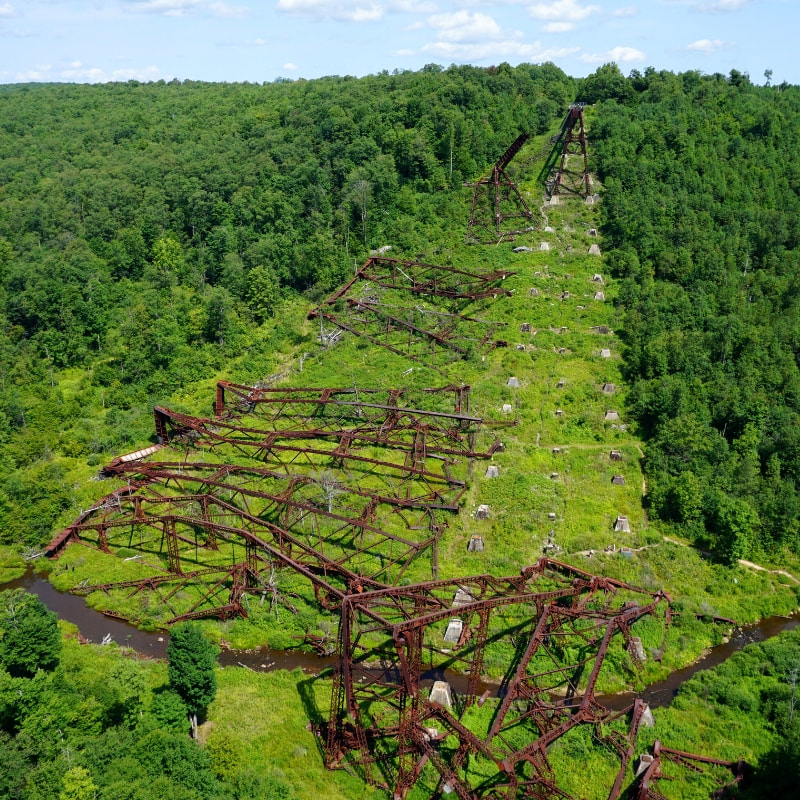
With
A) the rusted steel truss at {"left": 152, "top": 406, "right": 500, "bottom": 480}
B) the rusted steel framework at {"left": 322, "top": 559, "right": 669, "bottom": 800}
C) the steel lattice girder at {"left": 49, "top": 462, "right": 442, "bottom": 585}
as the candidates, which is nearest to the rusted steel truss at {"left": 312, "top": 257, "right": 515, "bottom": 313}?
the rusted steel truss at {"left": 152, "top": 406, "right": 500, "bottom": 480}

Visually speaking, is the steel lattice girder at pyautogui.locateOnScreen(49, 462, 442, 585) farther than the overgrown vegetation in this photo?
Yes

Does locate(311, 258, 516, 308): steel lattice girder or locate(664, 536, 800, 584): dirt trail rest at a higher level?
locate(311, 258, 516, 308): steel lattice girder

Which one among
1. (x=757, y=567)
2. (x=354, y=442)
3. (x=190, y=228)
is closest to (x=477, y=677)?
(x=757, y=567)

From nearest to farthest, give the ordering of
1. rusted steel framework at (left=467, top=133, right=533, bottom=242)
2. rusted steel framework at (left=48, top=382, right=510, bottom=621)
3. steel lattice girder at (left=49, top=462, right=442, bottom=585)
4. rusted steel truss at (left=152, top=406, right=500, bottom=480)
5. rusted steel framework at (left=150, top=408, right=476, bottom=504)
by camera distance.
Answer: rusted steel framework at (left=48, top=382, right=510, bottom=621), steel lattice girder at (left=49, top=462, right=442, bottom=585), rusted steel framework at (left=150, top=408, right=476, bottom=504), rusted steel truss at (left=152, top=406, right=500, bottom=480), rusted steel framework at (left=467, top=133, right=533, bottom=242)

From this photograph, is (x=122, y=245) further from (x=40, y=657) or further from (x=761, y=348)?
(x=761, y=348)

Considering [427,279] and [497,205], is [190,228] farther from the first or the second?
[497,205]

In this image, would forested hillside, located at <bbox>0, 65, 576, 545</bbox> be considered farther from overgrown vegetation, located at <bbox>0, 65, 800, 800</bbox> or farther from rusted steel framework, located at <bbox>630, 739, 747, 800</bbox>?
rusted steel framework, located at <bbox>630, 739, 747, 800</bbox>
